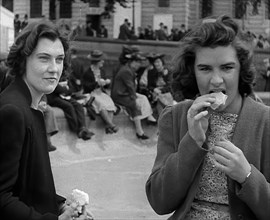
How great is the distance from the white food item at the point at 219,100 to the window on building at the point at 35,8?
44.1 meters

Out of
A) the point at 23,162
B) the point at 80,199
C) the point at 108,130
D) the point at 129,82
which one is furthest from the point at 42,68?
the point at 129,82

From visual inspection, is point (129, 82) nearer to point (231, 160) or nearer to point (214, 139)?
point (214, 139)

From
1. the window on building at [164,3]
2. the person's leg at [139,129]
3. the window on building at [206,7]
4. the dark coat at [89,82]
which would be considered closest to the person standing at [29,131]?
the dark coat at [89,82]

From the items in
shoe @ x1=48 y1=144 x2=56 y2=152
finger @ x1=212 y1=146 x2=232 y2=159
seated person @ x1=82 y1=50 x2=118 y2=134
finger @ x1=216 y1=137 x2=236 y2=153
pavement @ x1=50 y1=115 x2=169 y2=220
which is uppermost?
finger @ x1=216 y1=137 x2=236 y2=153

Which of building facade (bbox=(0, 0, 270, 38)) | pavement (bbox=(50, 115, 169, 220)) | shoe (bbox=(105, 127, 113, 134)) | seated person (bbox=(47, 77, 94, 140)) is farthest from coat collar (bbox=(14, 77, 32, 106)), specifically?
building facade (bbox=(0, 0, 270, 38))

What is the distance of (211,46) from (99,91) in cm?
841

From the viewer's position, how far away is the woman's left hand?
76.4 inches

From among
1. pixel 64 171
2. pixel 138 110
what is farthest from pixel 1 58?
pixel 138 110

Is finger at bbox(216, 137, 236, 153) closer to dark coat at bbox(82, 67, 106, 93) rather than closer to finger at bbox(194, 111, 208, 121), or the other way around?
finger at bbox(194, 111, 208, 121)

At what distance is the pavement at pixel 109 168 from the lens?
6199 mm

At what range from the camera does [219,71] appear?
2119mm

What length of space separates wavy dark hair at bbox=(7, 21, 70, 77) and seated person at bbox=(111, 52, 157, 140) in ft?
26.8

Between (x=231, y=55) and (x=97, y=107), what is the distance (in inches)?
317

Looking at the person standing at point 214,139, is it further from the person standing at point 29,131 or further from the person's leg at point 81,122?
the person's leg at point 81,122
